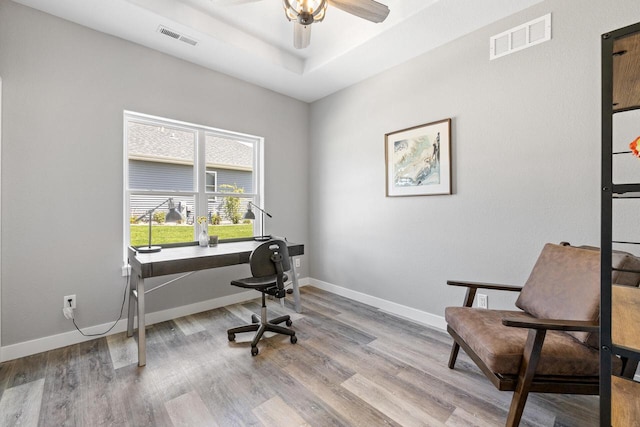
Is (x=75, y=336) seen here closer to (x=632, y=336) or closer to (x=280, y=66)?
(x=280, y=66)

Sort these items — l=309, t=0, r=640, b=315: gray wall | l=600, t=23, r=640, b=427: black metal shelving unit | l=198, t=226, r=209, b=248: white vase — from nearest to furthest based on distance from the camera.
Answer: l=600, t=23, r=640, b=427: black metal shelving unit, l=309, t=0, r=640, b=315: gray wall, l=198, t=226, r=209, b=248: white vase

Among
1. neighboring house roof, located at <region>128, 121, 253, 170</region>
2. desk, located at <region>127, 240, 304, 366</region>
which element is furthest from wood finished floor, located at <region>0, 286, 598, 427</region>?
neighboring house roof, located at <region>128, 121, 253, 170</region>

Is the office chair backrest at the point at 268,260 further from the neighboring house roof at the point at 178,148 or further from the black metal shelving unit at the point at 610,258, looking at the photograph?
the black metal shelving unit at the point at 610,258

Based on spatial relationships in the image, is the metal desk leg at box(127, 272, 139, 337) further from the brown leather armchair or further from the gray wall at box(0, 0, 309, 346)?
the brown leather armchair

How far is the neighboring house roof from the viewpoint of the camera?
2.79 metres

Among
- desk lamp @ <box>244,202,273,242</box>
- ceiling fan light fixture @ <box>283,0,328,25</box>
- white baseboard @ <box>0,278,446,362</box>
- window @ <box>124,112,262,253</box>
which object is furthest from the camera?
desk lamp @ <box>244,202,273,242</box>

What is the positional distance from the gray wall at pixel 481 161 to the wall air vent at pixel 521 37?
5cm

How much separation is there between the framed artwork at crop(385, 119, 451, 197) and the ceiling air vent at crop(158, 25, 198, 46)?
2.18m

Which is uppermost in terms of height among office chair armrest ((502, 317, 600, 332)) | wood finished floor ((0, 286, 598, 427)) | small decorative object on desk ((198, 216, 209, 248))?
small decorative object on desk ((198, 216, 209, 248))

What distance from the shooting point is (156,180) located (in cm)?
289

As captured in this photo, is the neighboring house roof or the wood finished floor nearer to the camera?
the wood finished floor

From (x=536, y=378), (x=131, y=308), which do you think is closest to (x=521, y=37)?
(x=536, y=378)

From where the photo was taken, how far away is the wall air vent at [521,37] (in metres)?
2.07

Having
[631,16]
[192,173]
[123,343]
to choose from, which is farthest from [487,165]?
[123,343]
